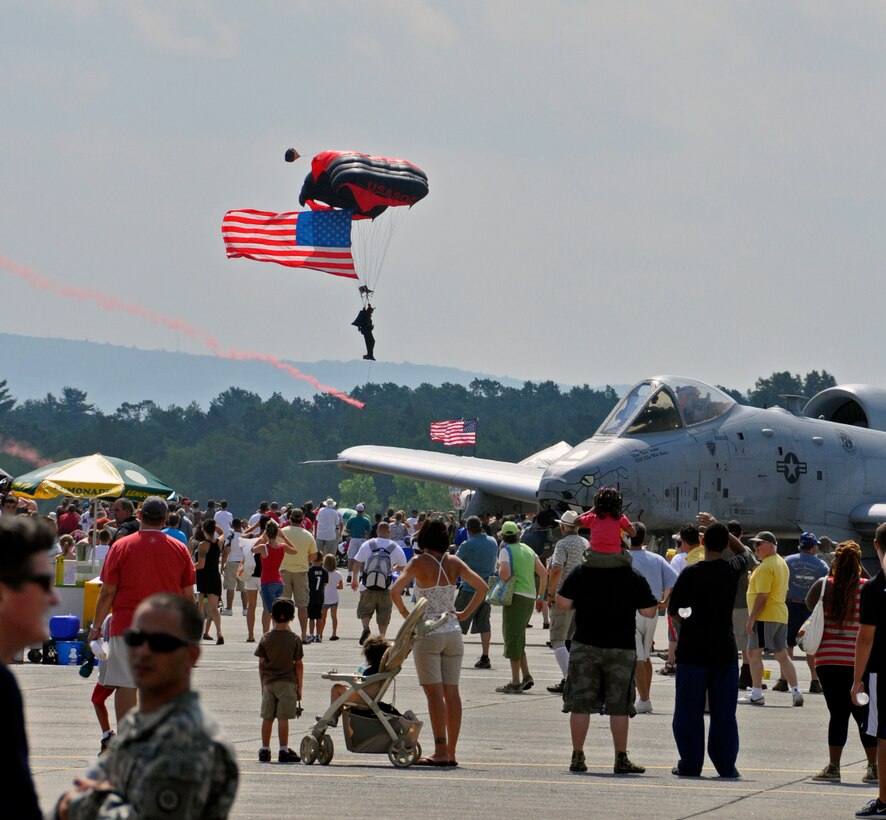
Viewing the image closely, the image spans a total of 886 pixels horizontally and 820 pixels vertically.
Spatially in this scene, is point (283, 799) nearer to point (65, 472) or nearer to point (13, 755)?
point (13, 755)

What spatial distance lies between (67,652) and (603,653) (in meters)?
10.1

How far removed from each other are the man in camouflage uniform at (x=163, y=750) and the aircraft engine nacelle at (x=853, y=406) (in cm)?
2869

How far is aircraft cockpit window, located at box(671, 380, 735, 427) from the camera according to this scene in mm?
27141

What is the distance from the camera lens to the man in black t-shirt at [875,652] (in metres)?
9.23

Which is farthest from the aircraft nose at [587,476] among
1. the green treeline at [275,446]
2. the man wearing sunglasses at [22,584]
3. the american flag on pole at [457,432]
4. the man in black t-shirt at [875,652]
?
the green treeline at [275,446]

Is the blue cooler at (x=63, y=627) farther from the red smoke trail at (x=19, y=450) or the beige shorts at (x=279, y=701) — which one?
the red smoke trail at (x=19, y=450)

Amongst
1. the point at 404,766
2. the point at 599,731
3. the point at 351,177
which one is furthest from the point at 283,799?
the point at 351,177

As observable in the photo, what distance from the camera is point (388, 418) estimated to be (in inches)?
7603

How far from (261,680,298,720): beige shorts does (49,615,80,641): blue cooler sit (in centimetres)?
877

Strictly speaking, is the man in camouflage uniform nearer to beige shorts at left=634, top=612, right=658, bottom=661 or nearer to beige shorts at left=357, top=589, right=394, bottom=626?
beige shorts at left=634, top=612, right=658, bottom=661

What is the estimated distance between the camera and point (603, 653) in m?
10.7

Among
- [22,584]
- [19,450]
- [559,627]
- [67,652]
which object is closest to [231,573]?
[67,652]

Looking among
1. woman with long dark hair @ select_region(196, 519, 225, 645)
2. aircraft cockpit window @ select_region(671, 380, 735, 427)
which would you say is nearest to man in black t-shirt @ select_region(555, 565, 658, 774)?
woman with long dark hair @ select_region(196, 519, 225, 645)

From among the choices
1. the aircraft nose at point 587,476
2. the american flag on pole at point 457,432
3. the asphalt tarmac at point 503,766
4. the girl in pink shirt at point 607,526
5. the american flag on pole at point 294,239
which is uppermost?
the american flag on pole at point 294,239
